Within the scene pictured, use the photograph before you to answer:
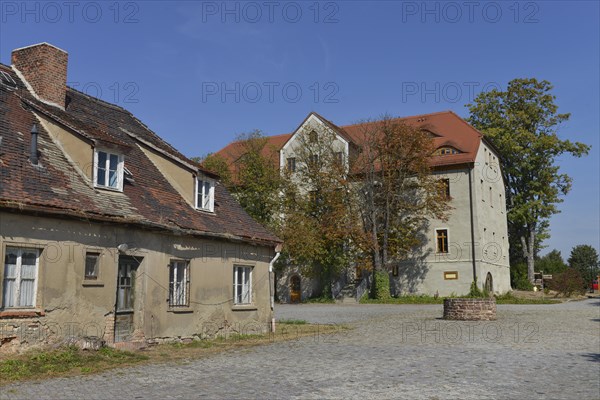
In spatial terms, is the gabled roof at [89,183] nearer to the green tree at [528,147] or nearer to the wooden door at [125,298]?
the wooden door at [125,298]

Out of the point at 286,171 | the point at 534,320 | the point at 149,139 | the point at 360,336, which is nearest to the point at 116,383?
the point at 360,336

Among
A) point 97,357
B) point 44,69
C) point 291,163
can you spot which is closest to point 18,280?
point 97,357

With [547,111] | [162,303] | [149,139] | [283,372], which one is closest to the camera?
[283,372]

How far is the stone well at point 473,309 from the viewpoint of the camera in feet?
73.3

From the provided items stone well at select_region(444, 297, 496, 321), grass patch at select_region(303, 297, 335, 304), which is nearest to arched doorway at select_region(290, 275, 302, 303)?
grass patch at select_region(303, 297, 335, 304)

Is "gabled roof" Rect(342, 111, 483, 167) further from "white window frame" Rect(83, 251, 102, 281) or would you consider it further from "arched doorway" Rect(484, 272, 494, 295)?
"white window frame" Rect(83, 251, 102, 281)

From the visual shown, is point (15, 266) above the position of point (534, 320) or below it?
above

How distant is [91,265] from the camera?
515 inches

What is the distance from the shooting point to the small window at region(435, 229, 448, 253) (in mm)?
40812

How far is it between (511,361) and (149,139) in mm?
12922

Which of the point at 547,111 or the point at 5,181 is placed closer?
the point at 5,181

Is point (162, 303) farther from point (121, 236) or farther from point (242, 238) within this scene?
point (242, 238)

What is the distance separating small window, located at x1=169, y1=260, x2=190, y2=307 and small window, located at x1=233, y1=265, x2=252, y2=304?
213 cm

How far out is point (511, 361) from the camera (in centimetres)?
Answer: 1243
